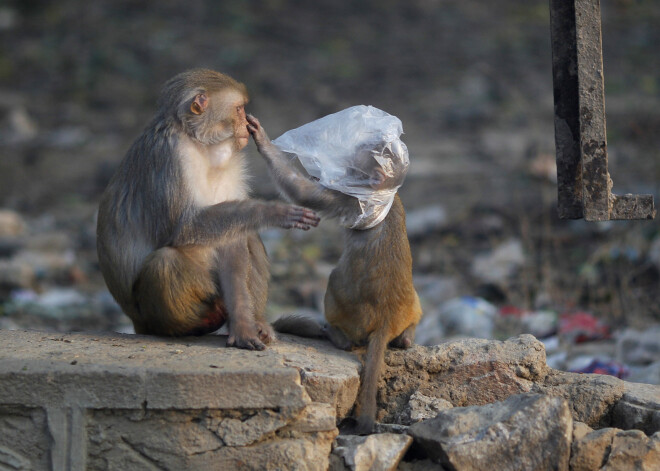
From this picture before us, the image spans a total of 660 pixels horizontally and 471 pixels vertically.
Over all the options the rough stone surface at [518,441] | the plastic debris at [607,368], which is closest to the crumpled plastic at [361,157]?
the rough stone surface at [518,441]

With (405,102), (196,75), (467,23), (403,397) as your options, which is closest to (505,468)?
(403,397)

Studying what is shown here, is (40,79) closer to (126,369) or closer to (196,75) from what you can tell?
(196,75)

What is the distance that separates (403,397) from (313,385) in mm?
601

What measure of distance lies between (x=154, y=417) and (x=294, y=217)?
1053mm

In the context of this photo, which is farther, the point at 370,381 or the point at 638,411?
the point at 370,381

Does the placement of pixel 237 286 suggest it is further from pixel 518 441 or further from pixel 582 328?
pixel 582 328

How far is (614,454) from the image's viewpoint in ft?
10.9

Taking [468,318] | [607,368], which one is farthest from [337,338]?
[468,318]

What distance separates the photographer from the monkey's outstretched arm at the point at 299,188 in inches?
161

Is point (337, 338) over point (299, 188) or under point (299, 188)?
under

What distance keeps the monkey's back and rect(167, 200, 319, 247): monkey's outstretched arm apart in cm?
33

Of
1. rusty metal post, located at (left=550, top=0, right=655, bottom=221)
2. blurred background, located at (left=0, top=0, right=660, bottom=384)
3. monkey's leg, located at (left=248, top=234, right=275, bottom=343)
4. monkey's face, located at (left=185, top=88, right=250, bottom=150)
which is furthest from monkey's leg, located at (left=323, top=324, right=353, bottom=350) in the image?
blurred background, located at (left=0, top=0, right=660, bottom=384)

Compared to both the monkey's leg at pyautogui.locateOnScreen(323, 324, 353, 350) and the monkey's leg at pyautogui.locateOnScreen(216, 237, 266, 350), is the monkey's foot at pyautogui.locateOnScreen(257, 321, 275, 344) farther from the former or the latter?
the monkey's leg at pyautogui.locateOnScreen(323, 324, 353, 350)

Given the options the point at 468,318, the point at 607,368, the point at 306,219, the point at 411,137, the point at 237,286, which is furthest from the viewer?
the point at 411,137
